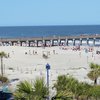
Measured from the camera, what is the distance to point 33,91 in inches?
605

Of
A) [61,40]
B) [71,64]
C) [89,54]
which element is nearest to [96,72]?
[71,64]

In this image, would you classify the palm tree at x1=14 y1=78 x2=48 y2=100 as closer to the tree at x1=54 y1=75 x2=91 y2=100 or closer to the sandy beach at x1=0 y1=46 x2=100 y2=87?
the tree at x1=54 y1=75 x2=91 y2=100

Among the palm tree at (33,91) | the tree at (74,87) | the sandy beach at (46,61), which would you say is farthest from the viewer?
the sandy beach at (46,61)

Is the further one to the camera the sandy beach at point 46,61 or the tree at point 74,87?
the sandy beach at point 46,61

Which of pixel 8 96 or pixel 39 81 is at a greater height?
pixel 39 81

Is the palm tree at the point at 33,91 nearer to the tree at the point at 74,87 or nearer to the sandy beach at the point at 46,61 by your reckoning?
the tree at the point at 74,87

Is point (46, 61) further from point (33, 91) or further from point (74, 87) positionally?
point (33, 91)

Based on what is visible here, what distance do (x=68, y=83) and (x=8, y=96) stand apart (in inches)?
229

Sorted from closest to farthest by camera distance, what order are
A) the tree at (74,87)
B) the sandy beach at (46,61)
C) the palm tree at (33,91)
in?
1. the palm tree at (33,91)
2. the tree at (74,87)
3. the sandy beach at (46,61)

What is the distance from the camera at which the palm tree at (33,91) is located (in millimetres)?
15297

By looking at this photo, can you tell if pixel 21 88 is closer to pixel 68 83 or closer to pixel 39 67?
pixel 68 83

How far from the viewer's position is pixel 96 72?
1205 inches

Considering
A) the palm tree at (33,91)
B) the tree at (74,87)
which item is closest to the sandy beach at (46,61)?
the tree at (74,87)

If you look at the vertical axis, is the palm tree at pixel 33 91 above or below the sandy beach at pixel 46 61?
above
